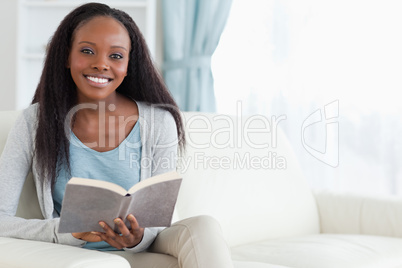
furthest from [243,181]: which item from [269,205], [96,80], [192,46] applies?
[192,46]

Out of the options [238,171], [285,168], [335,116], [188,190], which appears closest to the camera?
[188,190]

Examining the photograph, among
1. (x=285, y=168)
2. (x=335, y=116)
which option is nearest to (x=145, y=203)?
(x=285, y=168)

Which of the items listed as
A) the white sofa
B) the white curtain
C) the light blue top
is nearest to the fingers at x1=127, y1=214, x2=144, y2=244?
the light blue top

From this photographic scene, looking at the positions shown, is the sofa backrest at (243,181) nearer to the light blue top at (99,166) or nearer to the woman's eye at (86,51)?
the light blue top at (99,166)

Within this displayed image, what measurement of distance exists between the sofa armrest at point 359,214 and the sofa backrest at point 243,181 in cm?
6

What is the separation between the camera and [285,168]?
241 centimetres

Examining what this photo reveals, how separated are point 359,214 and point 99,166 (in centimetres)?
121

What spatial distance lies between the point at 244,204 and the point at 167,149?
0.60 metres

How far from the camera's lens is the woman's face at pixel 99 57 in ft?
5.30

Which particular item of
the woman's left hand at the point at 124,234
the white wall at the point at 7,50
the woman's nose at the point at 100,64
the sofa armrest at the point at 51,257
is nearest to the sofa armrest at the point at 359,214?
the woman's left hand at the point at 124,234

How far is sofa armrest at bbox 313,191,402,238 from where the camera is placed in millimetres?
2230

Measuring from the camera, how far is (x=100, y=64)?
160 cm

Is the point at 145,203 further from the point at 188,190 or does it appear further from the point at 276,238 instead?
the point at 276,238

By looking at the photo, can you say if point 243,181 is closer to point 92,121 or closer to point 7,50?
point 92,121
